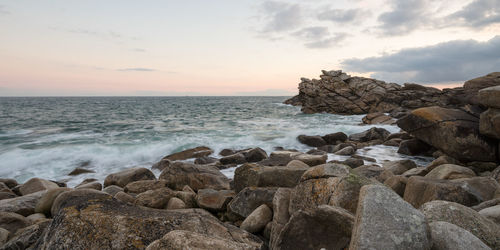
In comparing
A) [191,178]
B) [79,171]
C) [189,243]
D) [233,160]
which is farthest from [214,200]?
[79,171]

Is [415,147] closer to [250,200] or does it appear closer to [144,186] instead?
[250,200]

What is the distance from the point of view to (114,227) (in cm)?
298

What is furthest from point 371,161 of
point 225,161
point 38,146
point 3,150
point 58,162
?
point 3,150

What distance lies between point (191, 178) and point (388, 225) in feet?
19.1

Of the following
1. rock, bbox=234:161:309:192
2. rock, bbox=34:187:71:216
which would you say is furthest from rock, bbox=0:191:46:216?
rock, bbox=234:161:309:192

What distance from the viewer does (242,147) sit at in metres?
16.4

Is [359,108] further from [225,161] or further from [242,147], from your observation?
[225,161]

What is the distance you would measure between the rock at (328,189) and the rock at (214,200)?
75.5 inches

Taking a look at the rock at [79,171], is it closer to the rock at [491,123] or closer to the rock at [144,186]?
the rock at [144,186]

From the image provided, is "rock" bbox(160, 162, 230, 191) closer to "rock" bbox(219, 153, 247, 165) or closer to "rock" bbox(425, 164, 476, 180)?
"rock" bbox(219, 153, 247, 165)

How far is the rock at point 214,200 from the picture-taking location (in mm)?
5449

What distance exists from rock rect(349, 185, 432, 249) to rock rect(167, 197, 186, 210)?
12.8ft

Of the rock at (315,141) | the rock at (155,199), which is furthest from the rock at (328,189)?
the rock at (315,141)

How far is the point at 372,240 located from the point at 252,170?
145 inches
